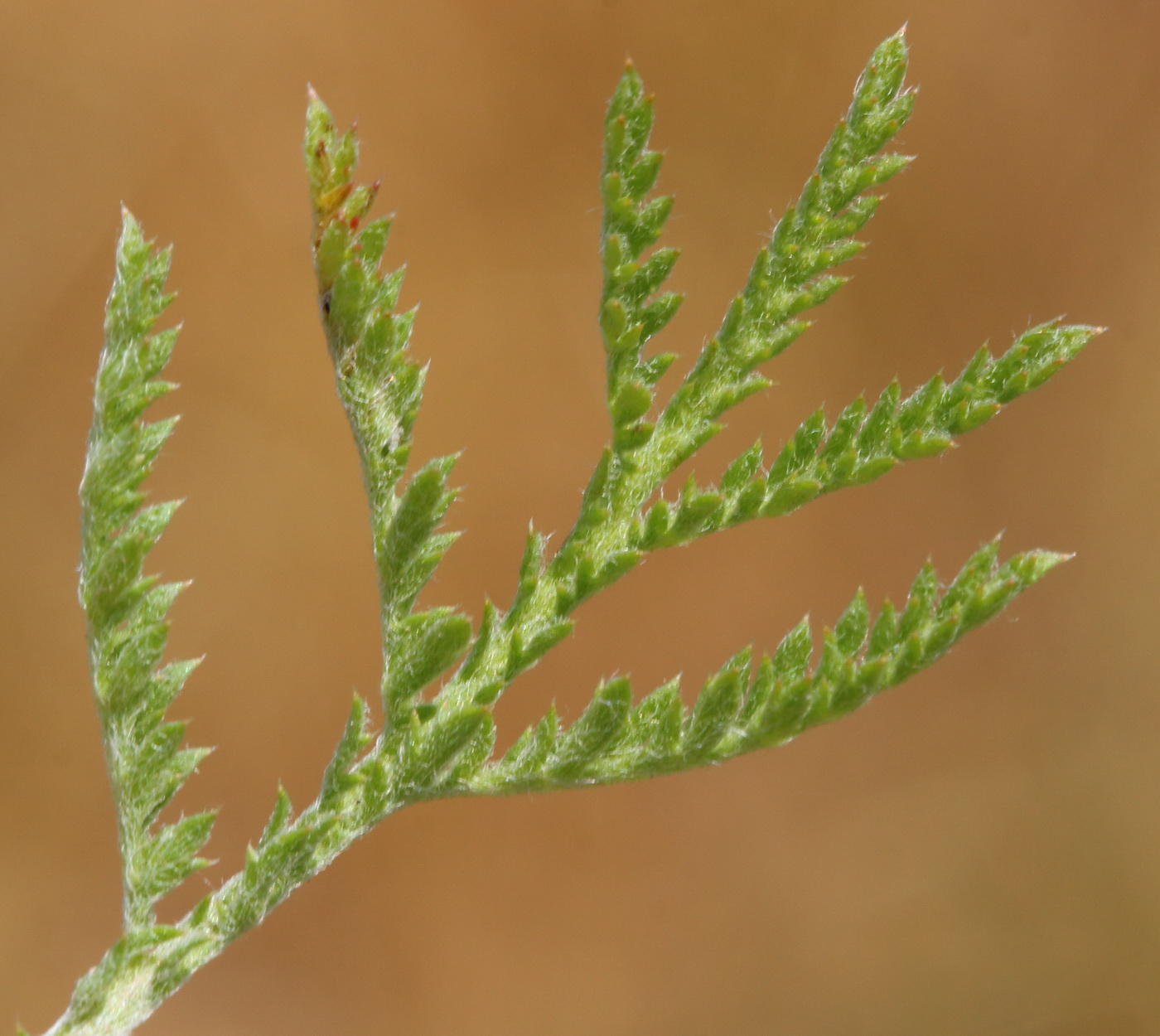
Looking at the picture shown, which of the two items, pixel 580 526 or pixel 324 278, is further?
pixel 580 526

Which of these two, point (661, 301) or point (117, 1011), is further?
point (661, 301)

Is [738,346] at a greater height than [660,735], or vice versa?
[738,346]

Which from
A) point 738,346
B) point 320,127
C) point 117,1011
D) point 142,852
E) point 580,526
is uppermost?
point 320,127

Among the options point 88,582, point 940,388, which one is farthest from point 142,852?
point 940,388

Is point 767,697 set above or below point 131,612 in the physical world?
below

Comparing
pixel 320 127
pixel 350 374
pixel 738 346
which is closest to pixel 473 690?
pixel 350 374

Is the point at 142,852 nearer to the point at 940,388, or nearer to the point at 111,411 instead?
the point at 111,411

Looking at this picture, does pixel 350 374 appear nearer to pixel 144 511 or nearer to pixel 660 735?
pixel 144 511

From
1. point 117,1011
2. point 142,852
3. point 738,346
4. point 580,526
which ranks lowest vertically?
point 117,1011

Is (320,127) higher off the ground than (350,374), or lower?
higher
